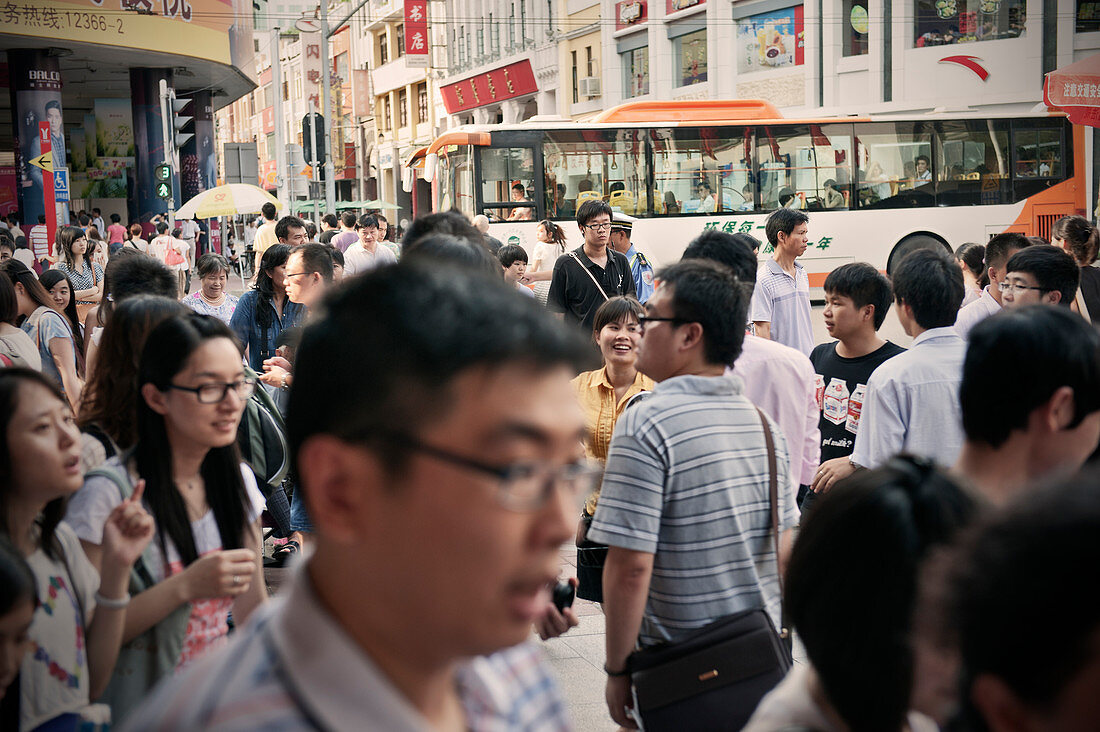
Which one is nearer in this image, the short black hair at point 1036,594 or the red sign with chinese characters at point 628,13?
the short black hair at point 1036,594

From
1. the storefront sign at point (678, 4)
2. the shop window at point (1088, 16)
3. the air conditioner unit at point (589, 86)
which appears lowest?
the shop window at point (1088, 16)

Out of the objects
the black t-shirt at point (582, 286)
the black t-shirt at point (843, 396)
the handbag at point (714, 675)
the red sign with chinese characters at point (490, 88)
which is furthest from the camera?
the red sign with chinese characters at point (490, 88)

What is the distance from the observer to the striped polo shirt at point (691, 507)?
2635mm

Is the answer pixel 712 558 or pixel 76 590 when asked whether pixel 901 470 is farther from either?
pixel 76 590

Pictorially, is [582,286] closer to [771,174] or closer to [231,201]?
[771,174]

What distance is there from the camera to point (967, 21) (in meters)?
23.8

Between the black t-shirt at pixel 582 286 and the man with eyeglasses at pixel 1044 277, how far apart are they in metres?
3.49

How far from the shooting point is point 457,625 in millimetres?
1143

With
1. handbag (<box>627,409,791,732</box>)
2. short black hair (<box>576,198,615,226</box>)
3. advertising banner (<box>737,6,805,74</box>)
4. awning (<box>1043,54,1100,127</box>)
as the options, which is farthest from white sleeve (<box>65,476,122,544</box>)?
advertising banner (<box>737,6,805,74</box>)


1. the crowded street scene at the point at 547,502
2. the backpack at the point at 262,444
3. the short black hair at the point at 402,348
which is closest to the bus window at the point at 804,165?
the crowded street scene at the point at 547,502

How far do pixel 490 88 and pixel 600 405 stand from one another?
36.1 meters

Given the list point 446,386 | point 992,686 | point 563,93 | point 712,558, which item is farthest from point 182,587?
point 563,93

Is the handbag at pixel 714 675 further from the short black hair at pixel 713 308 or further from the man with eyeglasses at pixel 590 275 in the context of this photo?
the man with eyeglasses at pixel 590 275

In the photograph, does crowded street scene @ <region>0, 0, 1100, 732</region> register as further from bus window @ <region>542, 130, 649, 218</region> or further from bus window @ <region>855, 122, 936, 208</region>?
bus window @ <region>855, 122, 936, 208</region>
